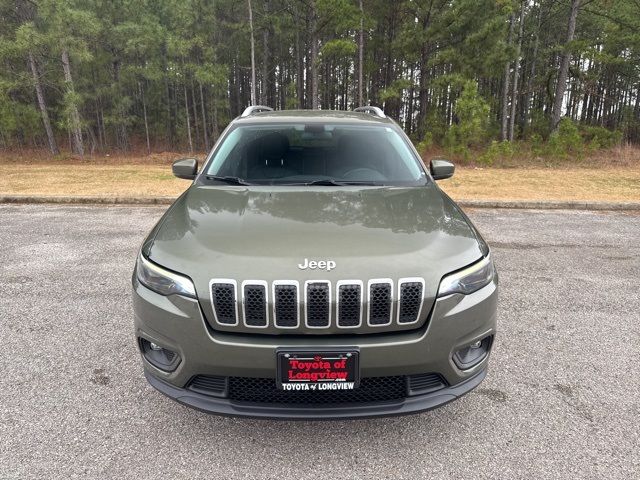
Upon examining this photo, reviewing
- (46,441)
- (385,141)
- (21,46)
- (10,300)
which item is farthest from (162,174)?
(21,46)

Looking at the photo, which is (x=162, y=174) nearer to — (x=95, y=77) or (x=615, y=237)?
(x=615, y=237)

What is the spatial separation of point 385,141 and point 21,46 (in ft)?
75.4

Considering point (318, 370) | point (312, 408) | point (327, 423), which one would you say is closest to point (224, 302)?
point (318, 370)

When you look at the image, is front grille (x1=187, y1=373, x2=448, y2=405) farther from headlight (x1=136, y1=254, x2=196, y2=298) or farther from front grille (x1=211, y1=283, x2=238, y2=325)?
headlight (x1=136, y1=254, x2=196, y2=298)

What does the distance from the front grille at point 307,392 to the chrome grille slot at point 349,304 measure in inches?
11.4

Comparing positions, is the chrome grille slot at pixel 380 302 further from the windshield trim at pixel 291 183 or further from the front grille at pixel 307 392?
the windshield trim at pixel 291 183

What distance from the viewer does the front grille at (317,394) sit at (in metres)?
1.98

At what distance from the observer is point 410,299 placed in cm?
195

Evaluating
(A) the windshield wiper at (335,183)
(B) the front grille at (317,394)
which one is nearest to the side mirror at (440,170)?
(A) the windshield wiper at (335,183)

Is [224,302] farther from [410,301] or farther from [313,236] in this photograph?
[410,301]

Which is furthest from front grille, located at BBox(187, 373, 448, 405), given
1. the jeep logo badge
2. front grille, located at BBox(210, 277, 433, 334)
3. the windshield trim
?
the windshield trim

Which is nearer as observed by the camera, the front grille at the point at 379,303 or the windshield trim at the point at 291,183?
the front grille at the point at 379,303

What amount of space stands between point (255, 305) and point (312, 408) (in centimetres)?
54

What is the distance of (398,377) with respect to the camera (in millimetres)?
2000
